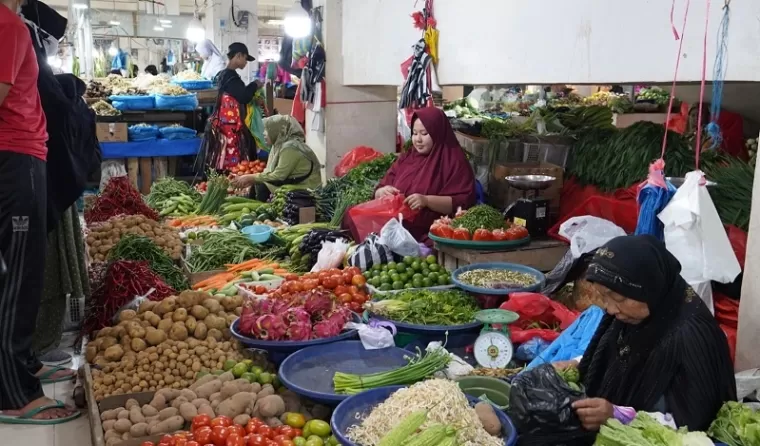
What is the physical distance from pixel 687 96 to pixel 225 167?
5.75 metres

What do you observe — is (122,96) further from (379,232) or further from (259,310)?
(259,310)

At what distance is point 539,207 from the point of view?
475 cm

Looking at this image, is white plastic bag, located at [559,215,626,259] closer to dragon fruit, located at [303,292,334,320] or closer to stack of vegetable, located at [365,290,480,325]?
stack of vegetable, located at [365,290,480,325]

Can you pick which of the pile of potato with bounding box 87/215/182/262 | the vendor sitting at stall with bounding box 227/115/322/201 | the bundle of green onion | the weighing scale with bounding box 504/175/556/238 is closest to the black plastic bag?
the bundle of green onion

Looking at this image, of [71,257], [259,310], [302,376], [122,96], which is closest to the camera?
[302,376]

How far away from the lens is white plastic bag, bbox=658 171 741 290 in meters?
2.97

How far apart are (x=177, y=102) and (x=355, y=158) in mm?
4304

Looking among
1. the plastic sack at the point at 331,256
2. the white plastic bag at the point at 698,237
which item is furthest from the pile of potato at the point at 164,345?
the white plastic bag at the point at 698,237

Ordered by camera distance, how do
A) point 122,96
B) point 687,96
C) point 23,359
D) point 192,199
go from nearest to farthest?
point 23,359 → point 192,199 → point 687,96 → point 122,96

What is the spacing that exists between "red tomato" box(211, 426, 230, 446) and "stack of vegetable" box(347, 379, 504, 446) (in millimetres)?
522

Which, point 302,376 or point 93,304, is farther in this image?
point 93,304

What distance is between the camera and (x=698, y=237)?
9.87 feet

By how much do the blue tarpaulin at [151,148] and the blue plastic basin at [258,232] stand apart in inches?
167

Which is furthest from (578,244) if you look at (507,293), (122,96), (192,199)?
(122,96)
